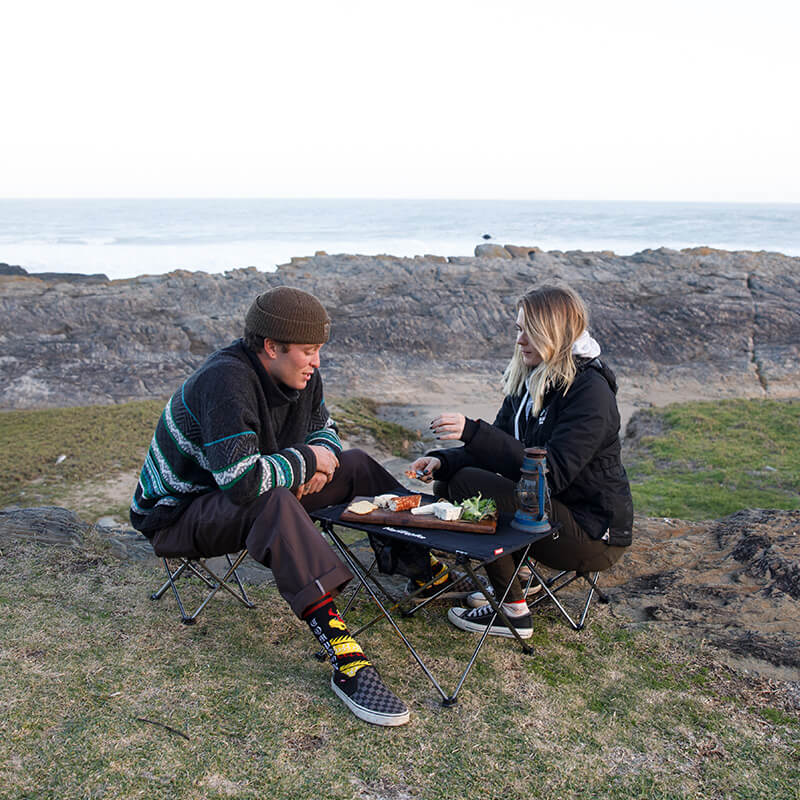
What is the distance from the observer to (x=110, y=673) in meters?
3.26

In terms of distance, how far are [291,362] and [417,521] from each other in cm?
89

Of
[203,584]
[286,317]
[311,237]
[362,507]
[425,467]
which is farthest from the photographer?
[311,237]

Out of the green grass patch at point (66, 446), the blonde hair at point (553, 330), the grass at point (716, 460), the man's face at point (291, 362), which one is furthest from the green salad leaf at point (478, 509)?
the green grass patch at point (66, 446)

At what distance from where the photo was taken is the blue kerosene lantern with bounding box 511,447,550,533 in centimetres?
340

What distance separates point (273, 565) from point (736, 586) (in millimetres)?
2789

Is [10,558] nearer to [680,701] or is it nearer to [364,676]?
[364,676]

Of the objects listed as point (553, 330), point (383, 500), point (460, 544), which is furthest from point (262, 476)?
point (553, 330)

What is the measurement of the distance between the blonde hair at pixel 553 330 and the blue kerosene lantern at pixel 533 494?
44 cm

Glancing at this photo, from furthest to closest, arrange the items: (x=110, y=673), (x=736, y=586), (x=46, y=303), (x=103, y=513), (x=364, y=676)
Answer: (x=46, y=303)
(x=103, y=513)
(x=736, y=586)
(x=110, y=673)
(x=364, y=676)

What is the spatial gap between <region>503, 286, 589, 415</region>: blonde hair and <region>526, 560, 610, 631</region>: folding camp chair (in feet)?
2.88

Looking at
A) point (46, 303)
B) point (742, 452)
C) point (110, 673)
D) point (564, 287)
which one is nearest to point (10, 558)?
point (110, 673)

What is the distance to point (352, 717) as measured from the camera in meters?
3.02

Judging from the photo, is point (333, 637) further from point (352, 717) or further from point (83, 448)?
point (83, 448)

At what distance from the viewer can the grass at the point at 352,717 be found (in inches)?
105
